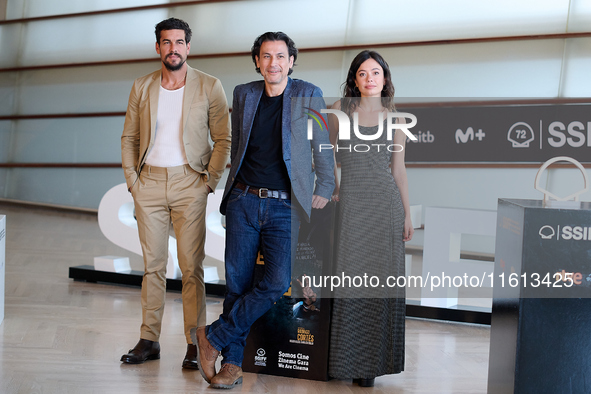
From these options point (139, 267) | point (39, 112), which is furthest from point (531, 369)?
point (39, 112)

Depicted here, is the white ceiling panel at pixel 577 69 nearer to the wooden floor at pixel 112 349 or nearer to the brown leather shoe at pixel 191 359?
the wooden floor at pixel 112 349

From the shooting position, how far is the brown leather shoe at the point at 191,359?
288cm

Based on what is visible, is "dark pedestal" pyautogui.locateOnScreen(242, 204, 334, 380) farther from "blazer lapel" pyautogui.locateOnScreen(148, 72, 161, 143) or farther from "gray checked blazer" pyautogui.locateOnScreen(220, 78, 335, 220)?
"blazer lapel" pyautogui.locateOnScreen(148, 72, 161, 143)

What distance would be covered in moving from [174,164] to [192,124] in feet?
0.71

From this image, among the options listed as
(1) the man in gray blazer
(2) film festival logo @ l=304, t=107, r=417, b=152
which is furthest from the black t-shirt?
(2) film festival logo @ l=304, t=107, r=417, b=152

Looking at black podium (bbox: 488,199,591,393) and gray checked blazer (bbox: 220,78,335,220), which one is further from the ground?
→ gray checked blazer (bbox: 220,78,335,220)

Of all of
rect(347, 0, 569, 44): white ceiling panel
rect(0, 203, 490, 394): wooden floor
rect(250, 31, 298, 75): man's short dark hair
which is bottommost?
rect(0, 203, 490, 394): wooden floor

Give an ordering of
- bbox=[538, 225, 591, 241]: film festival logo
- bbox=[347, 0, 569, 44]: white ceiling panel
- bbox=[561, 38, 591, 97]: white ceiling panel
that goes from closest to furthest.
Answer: bbox=[538, 225, 591, 241]: film festival logo < bbox=[561, 38, 591, 97]: white ceiling panel < bbox=[347, 0, 569, 44]: white ceiling panel

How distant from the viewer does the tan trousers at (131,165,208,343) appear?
9.39 feet

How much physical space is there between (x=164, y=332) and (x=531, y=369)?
7.21 ft

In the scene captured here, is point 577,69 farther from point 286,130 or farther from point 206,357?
point 206,357

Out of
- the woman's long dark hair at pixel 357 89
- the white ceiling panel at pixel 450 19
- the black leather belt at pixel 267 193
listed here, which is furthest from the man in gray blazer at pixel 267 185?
the white ceiling panel at pixel 450 19

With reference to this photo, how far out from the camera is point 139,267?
5.70m

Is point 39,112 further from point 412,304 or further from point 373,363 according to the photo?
point 373,363
